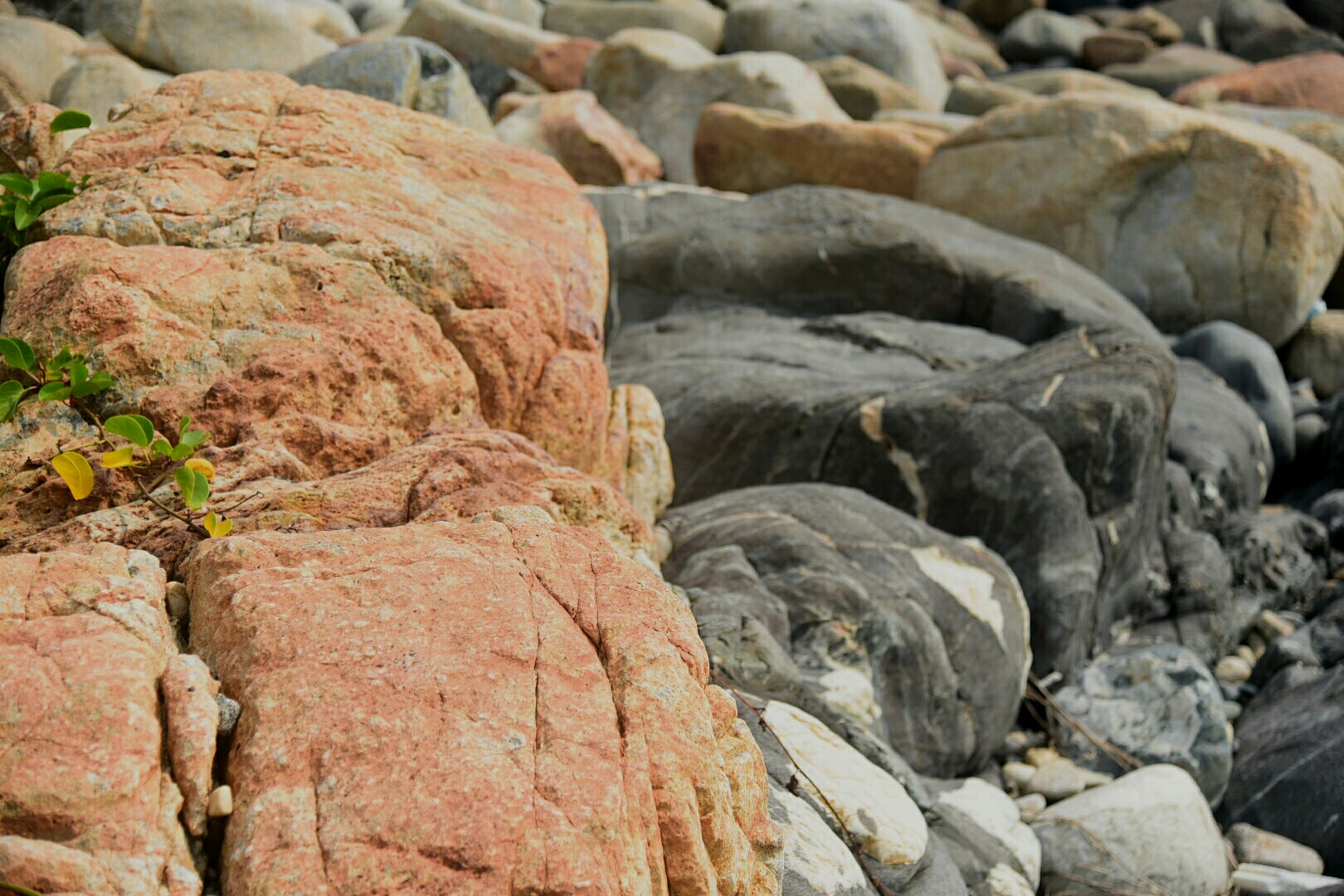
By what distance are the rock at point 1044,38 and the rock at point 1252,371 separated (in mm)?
14955

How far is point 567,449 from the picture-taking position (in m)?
3.97

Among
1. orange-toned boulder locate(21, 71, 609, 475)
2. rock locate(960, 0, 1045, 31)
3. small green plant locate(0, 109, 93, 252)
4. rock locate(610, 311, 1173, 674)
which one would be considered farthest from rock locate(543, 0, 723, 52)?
small green plant locate(0, 109, 93, 252)

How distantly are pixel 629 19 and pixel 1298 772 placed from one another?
594 inches

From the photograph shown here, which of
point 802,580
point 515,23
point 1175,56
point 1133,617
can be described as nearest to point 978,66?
point 1175,56

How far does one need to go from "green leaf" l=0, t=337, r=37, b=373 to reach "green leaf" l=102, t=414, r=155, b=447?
30 cm

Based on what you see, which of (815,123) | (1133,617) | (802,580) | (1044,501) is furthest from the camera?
(815,123)

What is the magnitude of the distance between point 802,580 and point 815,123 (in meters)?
7.57

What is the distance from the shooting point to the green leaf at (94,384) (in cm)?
287

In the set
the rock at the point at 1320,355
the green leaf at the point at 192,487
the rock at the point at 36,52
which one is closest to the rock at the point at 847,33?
the rock at the point at 1320,355

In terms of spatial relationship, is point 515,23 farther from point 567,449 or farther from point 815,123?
point 567,449

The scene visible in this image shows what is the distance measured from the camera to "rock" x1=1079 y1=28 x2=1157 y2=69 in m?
22.2

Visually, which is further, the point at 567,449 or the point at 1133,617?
the point at 1133,617

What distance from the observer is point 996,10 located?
83.3 feet

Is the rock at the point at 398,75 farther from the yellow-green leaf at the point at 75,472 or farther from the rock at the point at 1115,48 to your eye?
the rock at the point at 1115,48
